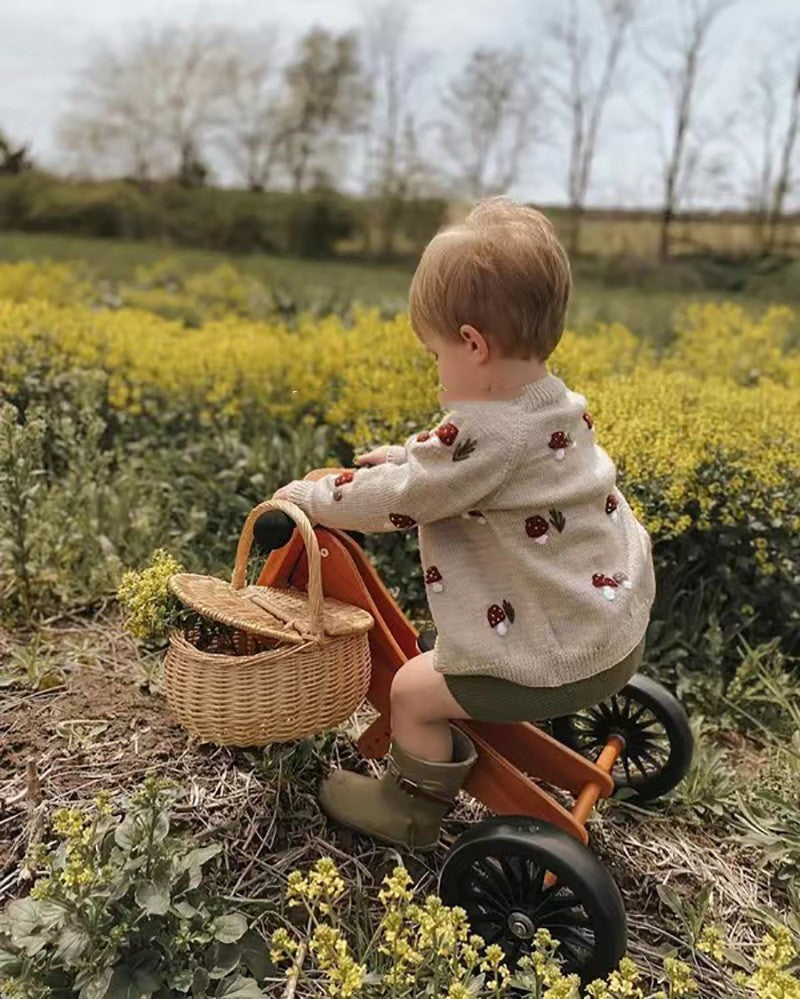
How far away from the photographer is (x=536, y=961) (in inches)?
58.2

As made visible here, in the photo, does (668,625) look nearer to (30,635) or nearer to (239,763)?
(239,763)

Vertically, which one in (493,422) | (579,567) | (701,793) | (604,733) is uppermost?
(493,422)

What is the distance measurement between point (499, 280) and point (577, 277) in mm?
15788

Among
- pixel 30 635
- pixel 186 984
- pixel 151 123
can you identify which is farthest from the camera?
pixel 151 123

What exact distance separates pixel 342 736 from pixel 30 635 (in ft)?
3.54

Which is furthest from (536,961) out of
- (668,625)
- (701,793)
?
(668,625)

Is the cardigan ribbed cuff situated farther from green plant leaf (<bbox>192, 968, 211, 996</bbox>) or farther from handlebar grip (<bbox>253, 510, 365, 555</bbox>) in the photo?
green plant leaf (<bbox>192, 968, 211, 996</bbox>)

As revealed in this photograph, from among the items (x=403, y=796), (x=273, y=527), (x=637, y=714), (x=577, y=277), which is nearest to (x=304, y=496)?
(x=273, y=527)

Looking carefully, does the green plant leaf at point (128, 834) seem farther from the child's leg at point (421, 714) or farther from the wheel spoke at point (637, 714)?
the wheel spoke at point (637, 714)

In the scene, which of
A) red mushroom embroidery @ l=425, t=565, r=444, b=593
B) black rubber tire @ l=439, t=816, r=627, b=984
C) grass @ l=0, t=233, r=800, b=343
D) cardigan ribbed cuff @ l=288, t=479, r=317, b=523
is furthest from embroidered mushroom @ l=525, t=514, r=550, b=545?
grass @ l=0, t=233, r=800, b=343

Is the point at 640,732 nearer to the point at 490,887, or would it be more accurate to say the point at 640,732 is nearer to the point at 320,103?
the point at 490,887

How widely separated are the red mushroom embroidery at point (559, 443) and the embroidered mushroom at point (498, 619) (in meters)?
0.32

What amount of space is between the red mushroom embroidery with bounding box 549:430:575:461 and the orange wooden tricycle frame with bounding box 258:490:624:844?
0.53 m

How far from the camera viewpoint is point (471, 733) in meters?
2.01
